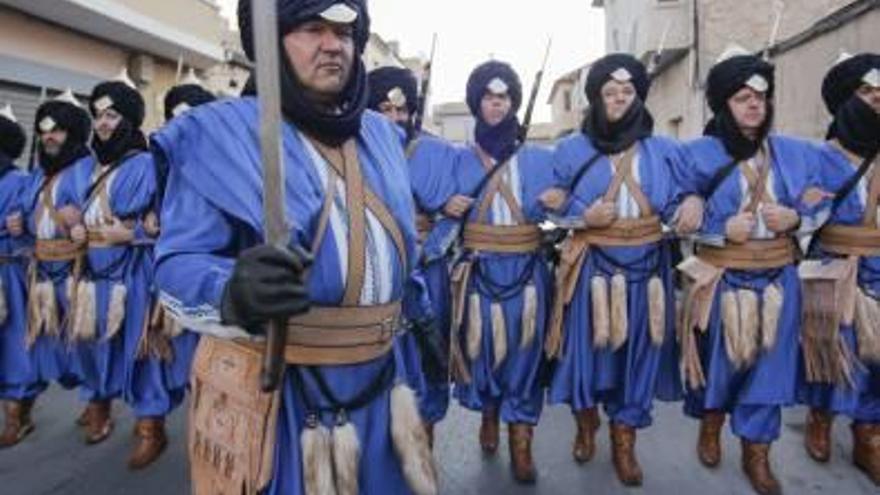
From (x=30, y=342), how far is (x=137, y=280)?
0.88 meters

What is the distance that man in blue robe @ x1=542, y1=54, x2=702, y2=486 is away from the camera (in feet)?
14.5

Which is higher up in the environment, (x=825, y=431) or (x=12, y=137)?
(x=12, y=137)

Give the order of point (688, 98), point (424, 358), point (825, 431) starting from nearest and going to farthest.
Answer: point (424, 358), point (825, 431), point (688, 98)

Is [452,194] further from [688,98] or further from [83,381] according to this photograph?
[688,98]

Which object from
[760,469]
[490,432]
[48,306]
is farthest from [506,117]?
[48,306]

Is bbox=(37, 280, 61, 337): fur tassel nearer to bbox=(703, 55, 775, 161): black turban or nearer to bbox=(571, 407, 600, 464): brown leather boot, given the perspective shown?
bbox=(571, 407, 600, 464): brown leather boot

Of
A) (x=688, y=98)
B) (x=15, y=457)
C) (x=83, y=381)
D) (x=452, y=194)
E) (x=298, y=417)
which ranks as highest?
(x=688, y=98)

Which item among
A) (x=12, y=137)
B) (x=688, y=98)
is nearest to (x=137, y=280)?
(x=12, y=137)

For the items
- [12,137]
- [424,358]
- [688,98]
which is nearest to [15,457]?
[12,137]

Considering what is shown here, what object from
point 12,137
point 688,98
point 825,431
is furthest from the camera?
point 688,98

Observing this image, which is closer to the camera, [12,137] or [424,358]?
[424,358]

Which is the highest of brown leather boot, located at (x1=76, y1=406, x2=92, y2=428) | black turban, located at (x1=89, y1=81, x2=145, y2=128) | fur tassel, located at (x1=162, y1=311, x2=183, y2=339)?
black turban, located at (x1=89, y1=81, x2=145, y2=128)

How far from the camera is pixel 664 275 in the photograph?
4559 mm

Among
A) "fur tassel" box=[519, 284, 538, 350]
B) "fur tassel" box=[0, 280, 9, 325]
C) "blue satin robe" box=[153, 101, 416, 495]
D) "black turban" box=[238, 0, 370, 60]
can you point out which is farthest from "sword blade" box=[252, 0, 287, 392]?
"fur tassel" box=[0, 280, 9, 325]
